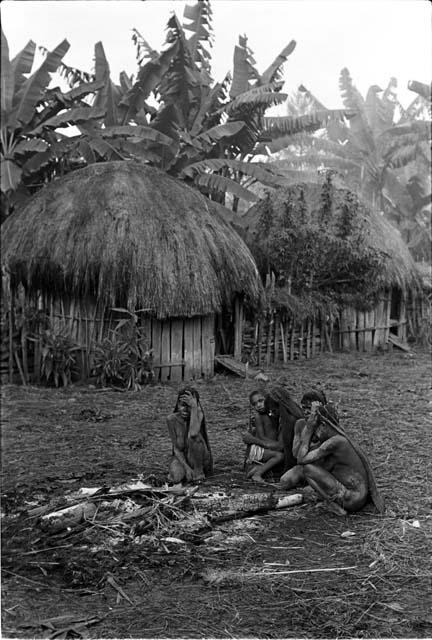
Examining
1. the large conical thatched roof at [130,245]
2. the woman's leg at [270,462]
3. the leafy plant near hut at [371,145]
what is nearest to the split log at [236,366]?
the woman's leg at [270,462]

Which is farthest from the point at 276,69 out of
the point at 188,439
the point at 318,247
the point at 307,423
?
the point at 307,423

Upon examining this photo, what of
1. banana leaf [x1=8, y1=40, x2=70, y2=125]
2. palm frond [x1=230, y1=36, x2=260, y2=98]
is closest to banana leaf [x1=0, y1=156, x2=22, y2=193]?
banana leaf [x1=8, y1=40, x2=70, y2=125]

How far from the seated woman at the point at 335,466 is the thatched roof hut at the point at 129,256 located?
305 centimetres

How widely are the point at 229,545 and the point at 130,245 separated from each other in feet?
17.6

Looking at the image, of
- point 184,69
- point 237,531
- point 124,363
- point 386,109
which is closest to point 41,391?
point 124,363

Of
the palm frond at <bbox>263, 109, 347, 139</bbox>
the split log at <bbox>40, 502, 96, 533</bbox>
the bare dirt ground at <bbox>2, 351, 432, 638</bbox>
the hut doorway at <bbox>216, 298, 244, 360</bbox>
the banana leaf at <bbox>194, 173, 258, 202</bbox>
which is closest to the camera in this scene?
the bare dirt ground at <bbox>2, 351, 432, 638</bbox>

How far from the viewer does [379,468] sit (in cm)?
480

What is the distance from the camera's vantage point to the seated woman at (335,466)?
4102 millimetres

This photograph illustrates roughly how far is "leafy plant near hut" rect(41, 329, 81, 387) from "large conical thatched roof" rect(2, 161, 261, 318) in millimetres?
721

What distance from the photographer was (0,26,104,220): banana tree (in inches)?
384

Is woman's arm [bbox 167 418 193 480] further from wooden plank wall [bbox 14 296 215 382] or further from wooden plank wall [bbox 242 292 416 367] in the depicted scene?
wooden plank wall [bbox 242 292 416 367]

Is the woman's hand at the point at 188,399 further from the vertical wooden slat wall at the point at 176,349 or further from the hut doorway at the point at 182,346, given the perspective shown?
the vertical wooden slat wall at the point at 176,349

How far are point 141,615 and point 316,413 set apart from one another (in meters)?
1.72

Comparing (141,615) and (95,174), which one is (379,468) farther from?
(95,174)
